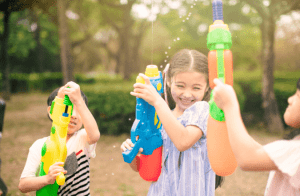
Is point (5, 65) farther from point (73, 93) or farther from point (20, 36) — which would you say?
point (73, 93)

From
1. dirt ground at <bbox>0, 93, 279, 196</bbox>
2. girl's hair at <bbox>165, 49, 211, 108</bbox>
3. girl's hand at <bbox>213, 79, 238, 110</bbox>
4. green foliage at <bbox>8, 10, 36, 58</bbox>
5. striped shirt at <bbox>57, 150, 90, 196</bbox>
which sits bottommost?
dirt ground at <bbox>0, 93, 279, 196</bbox>

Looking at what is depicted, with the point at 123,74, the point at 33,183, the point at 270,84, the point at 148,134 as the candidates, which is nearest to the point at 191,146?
the point at 148,134

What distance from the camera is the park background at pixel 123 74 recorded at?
5035 mm

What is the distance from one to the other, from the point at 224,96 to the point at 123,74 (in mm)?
12640

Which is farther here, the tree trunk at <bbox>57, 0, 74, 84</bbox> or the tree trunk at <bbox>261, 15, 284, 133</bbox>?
the tree trunk at <bbox>57, 0, 74, 84</bbox>

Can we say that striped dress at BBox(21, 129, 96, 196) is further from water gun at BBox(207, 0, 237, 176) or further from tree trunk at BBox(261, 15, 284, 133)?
tree trunk at BBox(261, 15, 284, 133)

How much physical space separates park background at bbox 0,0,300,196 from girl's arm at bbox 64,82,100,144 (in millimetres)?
623

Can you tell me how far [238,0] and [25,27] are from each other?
57.5 ft

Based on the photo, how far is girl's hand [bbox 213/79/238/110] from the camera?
3.87 feet

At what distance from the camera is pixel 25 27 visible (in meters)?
21.6

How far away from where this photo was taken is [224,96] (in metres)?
1.19

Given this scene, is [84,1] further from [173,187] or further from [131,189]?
[173,187]

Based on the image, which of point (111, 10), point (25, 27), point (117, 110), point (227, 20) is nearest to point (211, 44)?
point (117, 110)

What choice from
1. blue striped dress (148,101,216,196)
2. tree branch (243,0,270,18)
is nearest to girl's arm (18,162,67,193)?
blue striped dress (148,101,216,196)
